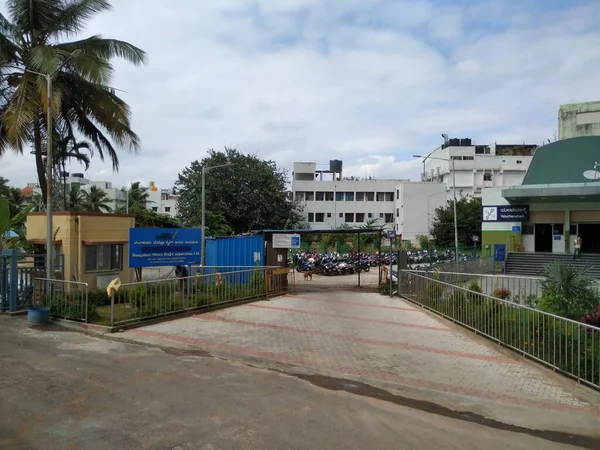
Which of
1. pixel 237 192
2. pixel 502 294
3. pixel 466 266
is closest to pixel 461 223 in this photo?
pixel 237 192

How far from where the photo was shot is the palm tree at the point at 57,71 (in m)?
15.8

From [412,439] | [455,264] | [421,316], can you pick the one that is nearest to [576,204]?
[455,264]

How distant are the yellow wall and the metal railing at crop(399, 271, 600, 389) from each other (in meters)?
11.9

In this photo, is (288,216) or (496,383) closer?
(496,383)

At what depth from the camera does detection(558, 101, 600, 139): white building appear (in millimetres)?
41312

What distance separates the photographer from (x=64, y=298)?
1246 centimetres

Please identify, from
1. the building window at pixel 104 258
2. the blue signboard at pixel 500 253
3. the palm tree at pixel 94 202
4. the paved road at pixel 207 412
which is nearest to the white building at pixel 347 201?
the palm tree at pixel 94 202

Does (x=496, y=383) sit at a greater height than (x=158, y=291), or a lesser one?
lesser

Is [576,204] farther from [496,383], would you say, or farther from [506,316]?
[496,383]

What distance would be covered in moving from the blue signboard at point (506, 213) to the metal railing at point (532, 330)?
81.5ft

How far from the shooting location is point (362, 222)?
6994 centimetres

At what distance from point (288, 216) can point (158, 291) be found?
4344 centimetres

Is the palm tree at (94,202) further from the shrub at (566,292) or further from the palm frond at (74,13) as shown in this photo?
the shrub at (566,292)

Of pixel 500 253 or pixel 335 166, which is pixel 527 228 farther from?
pixel 335 166
